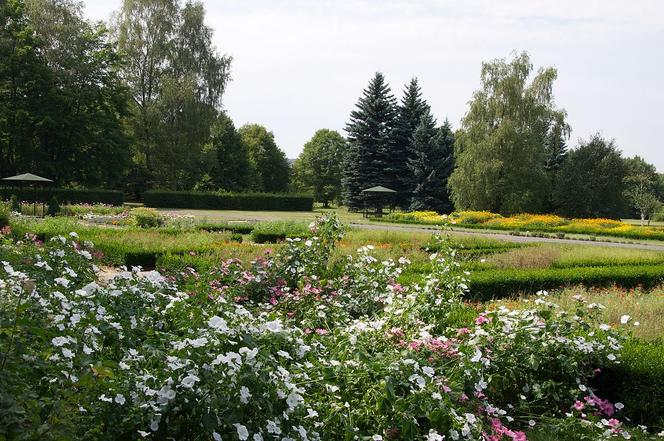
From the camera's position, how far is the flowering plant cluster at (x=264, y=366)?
268cm

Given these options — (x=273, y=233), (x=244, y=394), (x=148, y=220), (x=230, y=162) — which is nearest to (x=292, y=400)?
(x=244, y=394)

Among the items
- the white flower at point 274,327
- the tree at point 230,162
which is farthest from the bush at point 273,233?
the tree at point 230,162

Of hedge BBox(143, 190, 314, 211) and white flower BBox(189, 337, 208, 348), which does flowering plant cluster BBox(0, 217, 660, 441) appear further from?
hedge BBox(143, 190, 314, 211)

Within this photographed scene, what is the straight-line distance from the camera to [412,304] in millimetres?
5312

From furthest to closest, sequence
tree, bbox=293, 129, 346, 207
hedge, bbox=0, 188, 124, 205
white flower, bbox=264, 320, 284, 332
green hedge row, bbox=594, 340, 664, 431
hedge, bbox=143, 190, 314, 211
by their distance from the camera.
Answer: tree, bbox=293, 129, 346, 207, hedge, bbox=143, 190, 314, 211, hedge, bbox=0, 188, 124, 205, green hedge row, bbox=594, 340, 664, 431, white flower, bbox=264, 320, 284, 332

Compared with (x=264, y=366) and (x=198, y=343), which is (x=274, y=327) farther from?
(x=198, y=343)

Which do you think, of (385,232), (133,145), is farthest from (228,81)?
(385,232)

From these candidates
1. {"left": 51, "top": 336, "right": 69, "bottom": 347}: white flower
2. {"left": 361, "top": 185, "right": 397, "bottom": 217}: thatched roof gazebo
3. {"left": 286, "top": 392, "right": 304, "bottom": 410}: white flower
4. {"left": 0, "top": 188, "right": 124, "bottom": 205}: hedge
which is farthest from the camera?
{"left": 361, "top": 185, "right": 397, "bottom": 217}: thatched roof gazebo

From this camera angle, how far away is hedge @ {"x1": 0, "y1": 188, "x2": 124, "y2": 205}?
30141mm

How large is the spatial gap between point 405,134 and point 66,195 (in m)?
22.6

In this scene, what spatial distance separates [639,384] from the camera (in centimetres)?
518

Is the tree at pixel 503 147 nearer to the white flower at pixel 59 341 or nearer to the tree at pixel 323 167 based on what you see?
the tree at pixel 323 167

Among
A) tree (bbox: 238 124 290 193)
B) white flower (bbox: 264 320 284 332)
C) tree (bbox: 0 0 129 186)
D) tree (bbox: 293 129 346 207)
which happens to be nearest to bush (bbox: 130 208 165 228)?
white flower (bbox: 264 320 284 332)

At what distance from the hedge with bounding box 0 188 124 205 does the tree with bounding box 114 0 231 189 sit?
21.5ft
